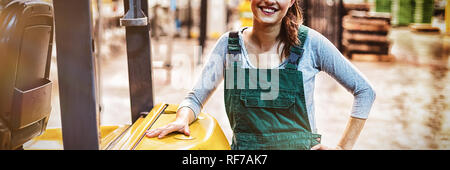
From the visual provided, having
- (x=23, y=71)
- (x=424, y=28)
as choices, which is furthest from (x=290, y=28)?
(x=424, y=28)

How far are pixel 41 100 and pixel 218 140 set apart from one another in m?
0.81

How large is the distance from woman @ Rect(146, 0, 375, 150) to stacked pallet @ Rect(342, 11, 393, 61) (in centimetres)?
802

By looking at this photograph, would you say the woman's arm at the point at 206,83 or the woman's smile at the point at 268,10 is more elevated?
the woman's smile at the point at 268,10

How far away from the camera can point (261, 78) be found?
1.61m

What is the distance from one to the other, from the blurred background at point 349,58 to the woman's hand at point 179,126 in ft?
6.71

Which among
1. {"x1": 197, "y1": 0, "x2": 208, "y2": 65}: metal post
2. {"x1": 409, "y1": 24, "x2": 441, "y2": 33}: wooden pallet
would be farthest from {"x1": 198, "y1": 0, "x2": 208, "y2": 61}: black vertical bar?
{"x1": 409, "y1": 24, "x2": 441, "y2": 33}: wooden pallet

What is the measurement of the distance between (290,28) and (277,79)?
0.19 meters

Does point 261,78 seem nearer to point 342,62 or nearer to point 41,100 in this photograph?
point 342,62

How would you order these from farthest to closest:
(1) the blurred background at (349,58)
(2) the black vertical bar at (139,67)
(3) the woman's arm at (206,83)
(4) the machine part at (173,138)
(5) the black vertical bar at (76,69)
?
1. (1) the blurred background at (349,58)
2. (2) the black vertical bar at (139,67)
3. (3) the woman's arm at (206,83)
4. (4) the machine part at (173,138)
5. (5) the black vertical bar at (76,69)

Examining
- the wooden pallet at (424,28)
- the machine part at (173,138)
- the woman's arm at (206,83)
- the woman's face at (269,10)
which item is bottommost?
the wooden pallet at (424,28)

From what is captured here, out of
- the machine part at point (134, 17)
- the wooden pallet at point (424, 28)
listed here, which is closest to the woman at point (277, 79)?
the machine part at point (134, 17)

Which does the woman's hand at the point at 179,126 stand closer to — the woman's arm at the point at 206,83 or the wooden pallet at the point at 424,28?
the woman's arm at the point at 206,83

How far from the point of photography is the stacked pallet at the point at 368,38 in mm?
9328
